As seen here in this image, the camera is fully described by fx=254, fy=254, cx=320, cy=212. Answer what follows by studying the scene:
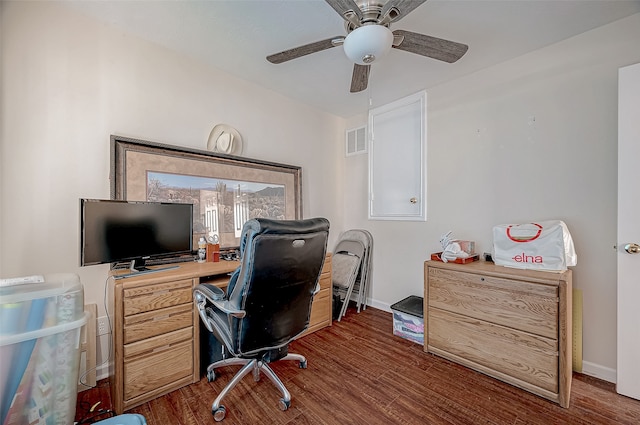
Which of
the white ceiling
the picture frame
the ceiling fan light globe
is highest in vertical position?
the white ceiling

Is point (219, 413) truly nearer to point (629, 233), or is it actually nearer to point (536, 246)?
point (536, 246)

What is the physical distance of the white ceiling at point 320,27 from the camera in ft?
5.46

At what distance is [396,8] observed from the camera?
1.31 metres

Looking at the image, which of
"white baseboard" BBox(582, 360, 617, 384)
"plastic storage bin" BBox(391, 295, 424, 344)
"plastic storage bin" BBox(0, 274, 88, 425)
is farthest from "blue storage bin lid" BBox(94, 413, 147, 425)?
"white baseboard" BBox(582, 360, 617, 384)

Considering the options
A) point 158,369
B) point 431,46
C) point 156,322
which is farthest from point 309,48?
point 158,369

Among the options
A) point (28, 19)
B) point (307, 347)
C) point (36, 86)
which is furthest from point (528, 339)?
point (28, 19)

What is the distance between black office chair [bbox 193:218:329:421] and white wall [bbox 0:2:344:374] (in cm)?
106

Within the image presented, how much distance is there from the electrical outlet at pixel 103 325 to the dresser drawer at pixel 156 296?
55 centimetres

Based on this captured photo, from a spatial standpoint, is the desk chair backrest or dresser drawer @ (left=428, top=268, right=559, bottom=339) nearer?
the desk chair backrest

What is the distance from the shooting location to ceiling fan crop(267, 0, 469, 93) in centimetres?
132

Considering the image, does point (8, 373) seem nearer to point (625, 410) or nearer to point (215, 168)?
point (215, 168)

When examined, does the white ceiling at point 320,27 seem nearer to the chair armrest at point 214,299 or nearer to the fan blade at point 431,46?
the fan blade at point 431,46

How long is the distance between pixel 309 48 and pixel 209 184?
1.42 meters

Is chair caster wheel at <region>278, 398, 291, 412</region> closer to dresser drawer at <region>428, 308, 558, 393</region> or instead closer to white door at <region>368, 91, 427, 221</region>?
dresser drawer at <region>428, 308, 558, 393</region>
